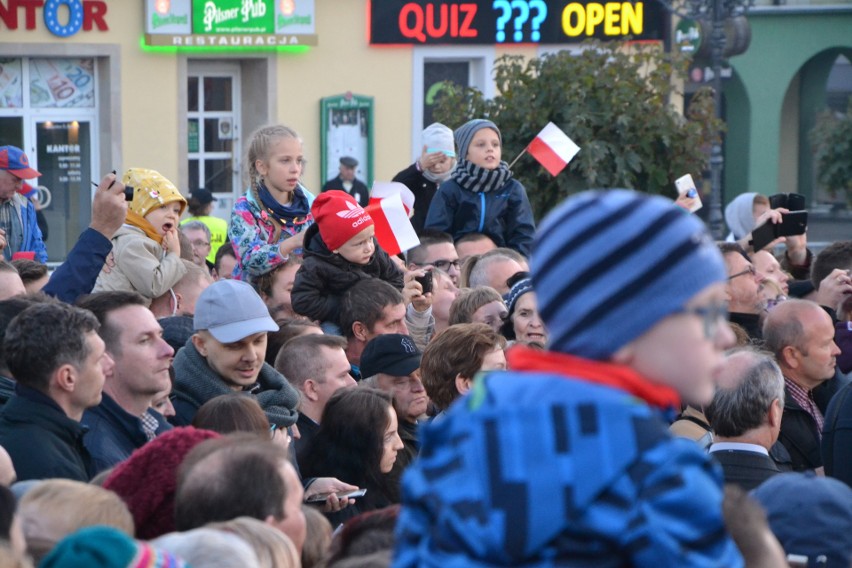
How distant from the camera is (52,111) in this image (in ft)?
57.5

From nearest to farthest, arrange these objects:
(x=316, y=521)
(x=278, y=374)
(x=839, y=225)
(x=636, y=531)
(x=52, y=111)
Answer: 1. (x=636, y=531)
2. (x=316, y=521)
3. (x=278, y=374)
4. (x=52, y=111)
5. (x=839, y=225)

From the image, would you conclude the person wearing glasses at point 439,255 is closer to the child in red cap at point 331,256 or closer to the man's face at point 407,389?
Result: the child in red cap at point 331,256

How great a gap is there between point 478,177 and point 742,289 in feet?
7.04

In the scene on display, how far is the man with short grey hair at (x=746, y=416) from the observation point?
190 inches

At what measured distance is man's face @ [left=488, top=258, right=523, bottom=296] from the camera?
7.64 m

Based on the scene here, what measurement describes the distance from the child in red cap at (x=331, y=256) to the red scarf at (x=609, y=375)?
15.7 feet

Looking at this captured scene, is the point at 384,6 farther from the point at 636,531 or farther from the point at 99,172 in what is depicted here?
the point at 636,531

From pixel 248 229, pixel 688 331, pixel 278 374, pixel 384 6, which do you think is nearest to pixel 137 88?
pixel 384 6

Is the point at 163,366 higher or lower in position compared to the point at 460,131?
lower

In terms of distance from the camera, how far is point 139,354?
4.79 metres

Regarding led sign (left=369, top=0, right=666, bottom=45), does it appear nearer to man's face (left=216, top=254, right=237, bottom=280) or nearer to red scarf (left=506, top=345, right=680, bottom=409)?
man's face (left=216, top=254, right=237, bottom=280)

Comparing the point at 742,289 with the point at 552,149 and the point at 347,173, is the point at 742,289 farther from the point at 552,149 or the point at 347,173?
the point at 347,173

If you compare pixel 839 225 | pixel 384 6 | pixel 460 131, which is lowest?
pixel 839 225

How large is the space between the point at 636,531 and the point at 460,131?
7582 mm
